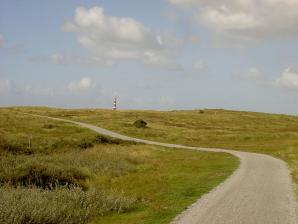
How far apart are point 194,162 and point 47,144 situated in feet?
59.3

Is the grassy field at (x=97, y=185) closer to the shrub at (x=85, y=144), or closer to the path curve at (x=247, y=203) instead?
the shrub at (x=85, y=144)

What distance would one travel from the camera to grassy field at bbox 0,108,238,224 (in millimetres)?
15630

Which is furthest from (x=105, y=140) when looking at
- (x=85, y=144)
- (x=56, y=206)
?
(x=56, y=206)

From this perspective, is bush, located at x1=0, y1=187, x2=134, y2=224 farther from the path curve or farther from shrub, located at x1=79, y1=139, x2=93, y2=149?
shrub, located at x1=79, y1=139, x2=93, y2=149

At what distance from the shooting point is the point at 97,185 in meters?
26.1

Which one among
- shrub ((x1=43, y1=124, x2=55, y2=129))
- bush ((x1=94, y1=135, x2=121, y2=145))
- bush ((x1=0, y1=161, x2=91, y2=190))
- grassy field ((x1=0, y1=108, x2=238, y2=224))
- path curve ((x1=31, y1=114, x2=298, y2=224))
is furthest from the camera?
shrub ((x1=43, y1=124, x2=55, y2=129))

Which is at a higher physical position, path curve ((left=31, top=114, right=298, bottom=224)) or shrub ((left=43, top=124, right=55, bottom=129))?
path curve ((left=31, top=114, right=298, bottom=224))

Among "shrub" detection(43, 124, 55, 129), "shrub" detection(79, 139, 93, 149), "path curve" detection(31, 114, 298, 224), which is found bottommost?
"shrub" detection(79, 139, 93, 149)

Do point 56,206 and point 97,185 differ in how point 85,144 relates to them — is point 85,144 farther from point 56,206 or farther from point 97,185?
point 56,206

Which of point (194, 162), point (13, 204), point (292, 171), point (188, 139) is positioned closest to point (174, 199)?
point (13, 204)

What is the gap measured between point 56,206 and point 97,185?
10252mm

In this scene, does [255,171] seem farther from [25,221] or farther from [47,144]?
A: [47,144]

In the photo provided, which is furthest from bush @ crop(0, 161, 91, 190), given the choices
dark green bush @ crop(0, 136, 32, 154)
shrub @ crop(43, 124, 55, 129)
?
shrub @ crop(43, 124, 55, 129)

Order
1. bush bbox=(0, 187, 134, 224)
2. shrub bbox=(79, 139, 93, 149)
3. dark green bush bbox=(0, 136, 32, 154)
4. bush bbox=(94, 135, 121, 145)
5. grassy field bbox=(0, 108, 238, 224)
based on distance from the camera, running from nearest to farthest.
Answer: bush bbox=(0, 187, 134, 224), grassy field bbox=(0, 108, 238, 224), dark green bush bbox=(0, 136, 32, 154), shrub bbox=(79, 139, 93, 149), bush bbox=(94, 135, 121, 145)
